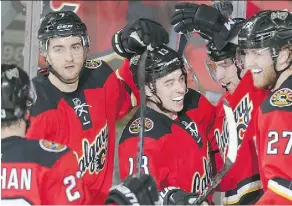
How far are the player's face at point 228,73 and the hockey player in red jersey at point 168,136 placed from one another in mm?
237

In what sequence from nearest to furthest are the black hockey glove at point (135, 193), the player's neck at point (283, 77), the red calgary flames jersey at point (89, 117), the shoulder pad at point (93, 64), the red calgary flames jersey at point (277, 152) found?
the black hockey glove at point (135, 193), the red calgary flames jersey at point (277, 152), the player's neck at point (283, 77), the red calgary flames jersey at point (89, 117), the shoulder pad at point (93, 64)

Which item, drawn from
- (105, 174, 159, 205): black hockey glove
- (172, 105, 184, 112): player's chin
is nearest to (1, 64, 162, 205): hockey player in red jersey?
(105, 174, 159, 205): black hockey glove

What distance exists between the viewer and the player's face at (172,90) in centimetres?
296

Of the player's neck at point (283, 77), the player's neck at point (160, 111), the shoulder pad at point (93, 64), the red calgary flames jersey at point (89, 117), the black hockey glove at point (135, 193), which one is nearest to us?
the black hockey glove at point (135, 193)

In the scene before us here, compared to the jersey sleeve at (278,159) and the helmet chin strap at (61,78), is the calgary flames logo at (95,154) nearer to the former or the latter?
the helmet chin strap at (61,78)

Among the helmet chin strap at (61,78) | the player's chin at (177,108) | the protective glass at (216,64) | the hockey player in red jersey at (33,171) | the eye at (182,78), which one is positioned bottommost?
the hockey player in red jersey at (33,171)

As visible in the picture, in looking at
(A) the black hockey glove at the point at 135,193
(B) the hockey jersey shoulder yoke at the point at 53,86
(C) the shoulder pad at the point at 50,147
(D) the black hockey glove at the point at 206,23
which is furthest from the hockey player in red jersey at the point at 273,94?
(C) the shoulder pad at the point at 50,147

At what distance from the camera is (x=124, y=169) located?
9.46ft

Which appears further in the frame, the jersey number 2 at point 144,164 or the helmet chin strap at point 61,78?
the helmet chin strap at point 61,78

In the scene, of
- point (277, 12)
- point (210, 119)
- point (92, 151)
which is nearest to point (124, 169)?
point (92, 151)

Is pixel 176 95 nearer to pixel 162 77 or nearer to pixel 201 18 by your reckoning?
pixel 162 77

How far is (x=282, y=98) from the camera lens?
2.67 metres

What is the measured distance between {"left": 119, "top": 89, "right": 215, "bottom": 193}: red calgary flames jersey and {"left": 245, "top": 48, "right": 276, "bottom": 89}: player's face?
1.07 feet

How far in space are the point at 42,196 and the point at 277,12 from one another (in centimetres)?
104
